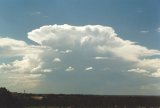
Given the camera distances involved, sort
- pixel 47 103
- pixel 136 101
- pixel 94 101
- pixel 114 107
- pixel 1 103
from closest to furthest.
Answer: pixel 1 103, pixel 114 107, pixel 47 103, pixel 94 101, pixel 136 101

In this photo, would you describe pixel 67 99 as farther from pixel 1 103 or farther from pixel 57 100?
pixel 1 103

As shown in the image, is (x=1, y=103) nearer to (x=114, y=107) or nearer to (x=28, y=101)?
(x=28, y=101)

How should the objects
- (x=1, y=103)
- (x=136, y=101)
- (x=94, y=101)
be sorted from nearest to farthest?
(x=1, y=103), (x=94, y=101), (x=136, y=101)

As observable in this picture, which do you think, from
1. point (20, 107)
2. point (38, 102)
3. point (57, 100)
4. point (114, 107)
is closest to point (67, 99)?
point (57, 100)

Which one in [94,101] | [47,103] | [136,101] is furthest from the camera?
[136,101]

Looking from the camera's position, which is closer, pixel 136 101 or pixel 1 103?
pixel 1 103

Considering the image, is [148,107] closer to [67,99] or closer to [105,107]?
[105,107]

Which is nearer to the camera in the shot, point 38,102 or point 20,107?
point 20,107

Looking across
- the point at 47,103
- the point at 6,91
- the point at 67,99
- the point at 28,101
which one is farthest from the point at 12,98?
the point at 67,99

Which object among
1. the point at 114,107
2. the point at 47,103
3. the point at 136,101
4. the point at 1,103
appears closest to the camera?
the point at 1,103
